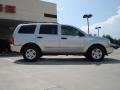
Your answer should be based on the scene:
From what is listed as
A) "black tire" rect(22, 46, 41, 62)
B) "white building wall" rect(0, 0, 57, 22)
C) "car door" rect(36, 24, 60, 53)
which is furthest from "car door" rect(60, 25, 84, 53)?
"white building wall" rect(0, 0, 57, 22)

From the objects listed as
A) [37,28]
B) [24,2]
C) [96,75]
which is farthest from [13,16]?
[96,75]

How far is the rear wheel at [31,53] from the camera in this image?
12203 millimetres

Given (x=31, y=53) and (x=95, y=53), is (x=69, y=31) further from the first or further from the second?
(x=31, y=53)

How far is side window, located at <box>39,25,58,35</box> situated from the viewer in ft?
40.8

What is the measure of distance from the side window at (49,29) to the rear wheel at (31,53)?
93 centimetres

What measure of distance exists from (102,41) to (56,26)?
7.67 ft

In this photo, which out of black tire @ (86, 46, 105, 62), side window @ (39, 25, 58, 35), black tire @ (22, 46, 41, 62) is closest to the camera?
black tire @ (22, 46, 41, 62)

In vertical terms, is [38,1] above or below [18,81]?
above

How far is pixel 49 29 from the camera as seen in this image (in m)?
12.5

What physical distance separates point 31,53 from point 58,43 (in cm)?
137

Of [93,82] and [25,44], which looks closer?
[93,82]

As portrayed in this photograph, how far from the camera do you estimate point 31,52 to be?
40.1ft

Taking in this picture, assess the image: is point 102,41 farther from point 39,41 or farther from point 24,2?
point 24,2

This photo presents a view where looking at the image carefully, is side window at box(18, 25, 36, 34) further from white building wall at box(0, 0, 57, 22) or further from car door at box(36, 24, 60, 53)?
white building wall at box(0, 0, 57, 22)
